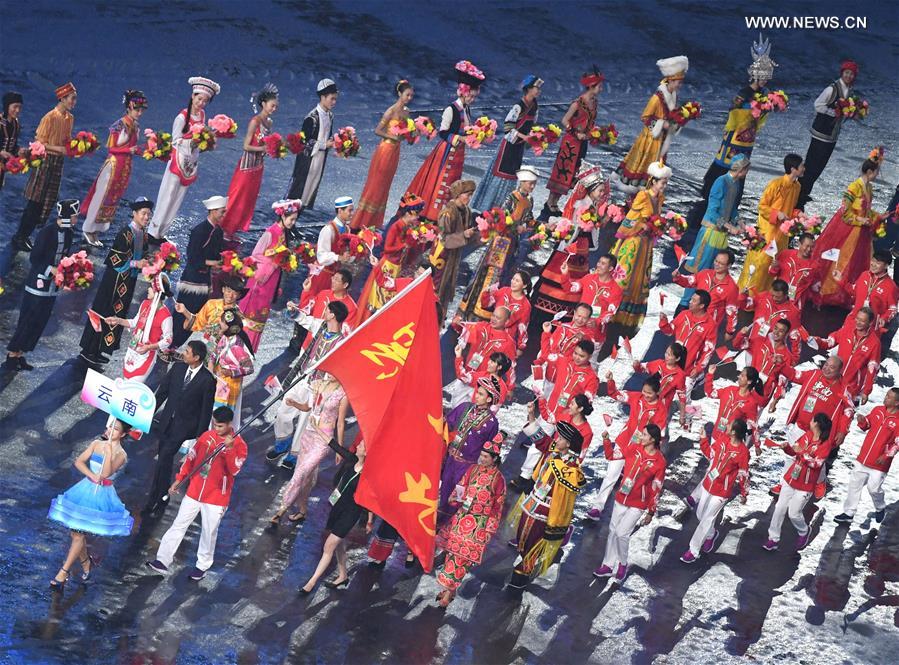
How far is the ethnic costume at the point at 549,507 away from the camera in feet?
47.2

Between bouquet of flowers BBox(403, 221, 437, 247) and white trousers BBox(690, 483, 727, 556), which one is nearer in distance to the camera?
white trousers BBox(690, 483, 727, 556)

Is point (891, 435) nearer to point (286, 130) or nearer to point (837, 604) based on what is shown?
point (837, 604)

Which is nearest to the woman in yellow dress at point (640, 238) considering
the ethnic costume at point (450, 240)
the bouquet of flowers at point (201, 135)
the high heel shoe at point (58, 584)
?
the ethnic costume at point (450, 240)

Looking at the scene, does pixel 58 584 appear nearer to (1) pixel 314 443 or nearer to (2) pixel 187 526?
(2) pixel 187 526

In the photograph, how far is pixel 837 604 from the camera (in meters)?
15.6

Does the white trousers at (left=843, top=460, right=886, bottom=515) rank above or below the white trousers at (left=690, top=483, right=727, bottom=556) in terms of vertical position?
above

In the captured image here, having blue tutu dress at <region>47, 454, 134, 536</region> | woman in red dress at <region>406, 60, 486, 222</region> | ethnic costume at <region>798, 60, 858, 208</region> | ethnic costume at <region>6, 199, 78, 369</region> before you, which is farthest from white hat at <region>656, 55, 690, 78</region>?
blue tutu dress at <region>47, 454, 134, 536</region>

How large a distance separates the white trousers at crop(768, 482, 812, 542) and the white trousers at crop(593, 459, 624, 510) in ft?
5.18

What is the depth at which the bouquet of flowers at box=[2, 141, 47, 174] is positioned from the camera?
1786 centimetres

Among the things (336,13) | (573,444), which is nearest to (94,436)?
(573,444)

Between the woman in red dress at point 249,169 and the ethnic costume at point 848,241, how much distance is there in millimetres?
6888

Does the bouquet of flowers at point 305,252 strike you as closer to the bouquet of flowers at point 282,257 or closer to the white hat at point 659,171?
the bouquet of flowers at point 282,257

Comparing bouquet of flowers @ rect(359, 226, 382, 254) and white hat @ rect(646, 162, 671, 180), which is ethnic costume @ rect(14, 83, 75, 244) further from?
white hat @ rect(646, 162, 671, 180)

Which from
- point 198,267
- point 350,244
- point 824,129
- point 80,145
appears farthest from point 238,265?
point 824,129
